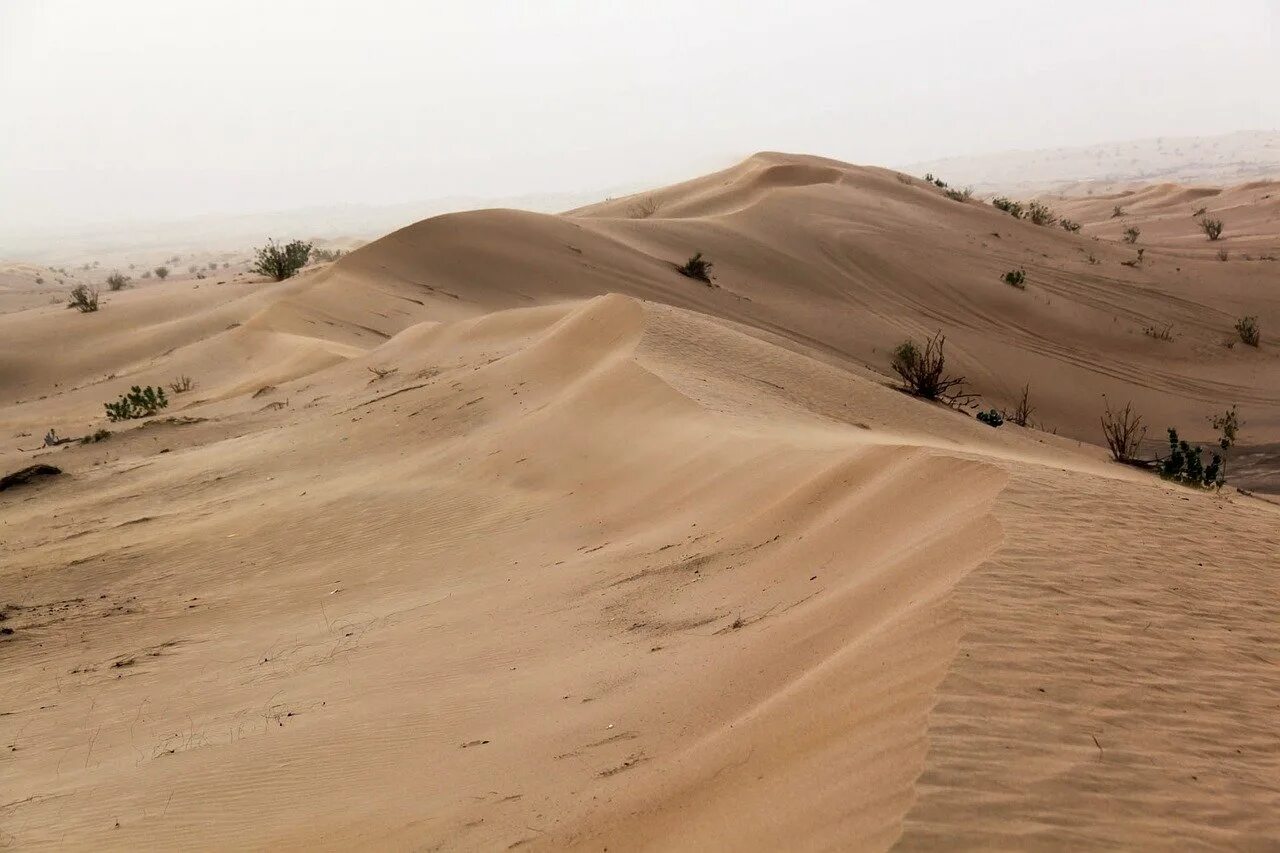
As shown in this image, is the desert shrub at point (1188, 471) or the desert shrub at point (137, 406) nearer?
the desert shrub at point (1188, 471)

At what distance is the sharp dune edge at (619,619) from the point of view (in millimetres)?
2951

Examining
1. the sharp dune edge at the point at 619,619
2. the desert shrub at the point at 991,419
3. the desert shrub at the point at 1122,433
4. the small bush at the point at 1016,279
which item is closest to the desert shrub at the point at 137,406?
the sharp dune edge at the point at 619,619

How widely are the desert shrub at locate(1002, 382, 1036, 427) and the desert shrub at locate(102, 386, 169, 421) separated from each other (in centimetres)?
1097

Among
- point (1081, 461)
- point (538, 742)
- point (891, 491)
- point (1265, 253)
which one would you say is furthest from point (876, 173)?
point (538, 742)

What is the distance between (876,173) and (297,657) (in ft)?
88.9

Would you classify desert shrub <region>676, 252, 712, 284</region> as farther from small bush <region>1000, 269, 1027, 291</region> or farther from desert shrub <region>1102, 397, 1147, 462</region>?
desert shrub <region>1102, 397, 1147, 462</region>

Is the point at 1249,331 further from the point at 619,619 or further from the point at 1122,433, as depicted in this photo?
the point at 619,619

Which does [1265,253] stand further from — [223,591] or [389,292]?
[223,591]

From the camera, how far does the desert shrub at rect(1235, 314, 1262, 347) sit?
1744 cm

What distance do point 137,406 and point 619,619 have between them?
10500 mm

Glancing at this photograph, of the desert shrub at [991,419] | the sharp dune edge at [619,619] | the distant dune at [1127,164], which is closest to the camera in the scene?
the sharp dune edge at [619,619]

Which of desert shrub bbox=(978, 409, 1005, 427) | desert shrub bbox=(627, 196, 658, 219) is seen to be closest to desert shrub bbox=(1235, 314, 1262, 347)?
desert shrub bbox=(978, 409, 1005, 427)

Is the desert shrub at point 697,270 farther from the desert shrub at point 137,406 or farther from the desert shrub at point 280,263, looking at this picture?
the desert shrub at point 137,406

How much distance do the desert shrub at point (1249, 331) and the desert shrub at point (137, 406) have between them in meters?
17.4
